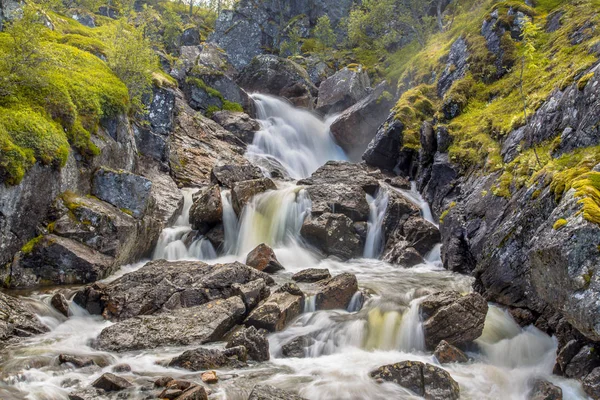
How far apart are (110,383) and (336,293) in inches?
269

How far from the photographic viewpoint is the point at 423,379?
8.21 metres

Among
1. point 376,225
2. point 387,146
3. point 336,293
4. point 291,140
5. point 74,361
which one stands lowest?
point 74,361

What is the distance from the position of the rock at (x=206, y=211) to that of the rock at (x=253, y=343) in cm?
1062

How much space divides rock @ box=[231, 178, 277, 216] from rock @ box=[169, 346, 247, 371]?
12066 millimetres

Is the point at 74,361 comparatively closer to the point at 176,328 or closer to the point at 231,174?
the point at 176,328

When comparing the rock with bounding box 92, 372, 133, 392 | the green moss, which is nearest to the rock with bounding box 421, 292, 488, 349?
the green moss

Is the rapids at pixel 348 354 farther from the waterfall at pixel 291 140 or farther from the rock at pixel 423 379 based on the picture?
the waterfall at pixel 291 140

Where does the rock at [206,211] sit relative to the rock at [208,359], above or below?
above

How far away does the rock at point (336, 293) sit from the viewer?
40.9 feet

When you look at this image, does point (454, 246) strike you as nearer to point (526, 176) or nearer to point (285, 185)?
point (526, 176)

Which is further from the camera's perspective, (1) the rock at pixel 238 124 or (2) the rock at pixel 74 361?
(1) the rock at pixel 238 124

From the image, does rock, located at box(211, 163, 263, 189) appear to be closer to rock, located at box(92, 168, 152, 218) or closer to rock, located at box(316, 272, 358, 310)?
rock, located at box(92, 168, 152, 218)

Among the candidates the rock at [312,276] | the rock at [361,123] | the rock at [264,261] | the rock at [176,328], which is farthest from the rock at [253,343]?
the rock at [361,123]

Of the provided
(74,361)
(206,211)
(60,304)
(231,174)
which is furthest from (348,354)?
(231,174)
